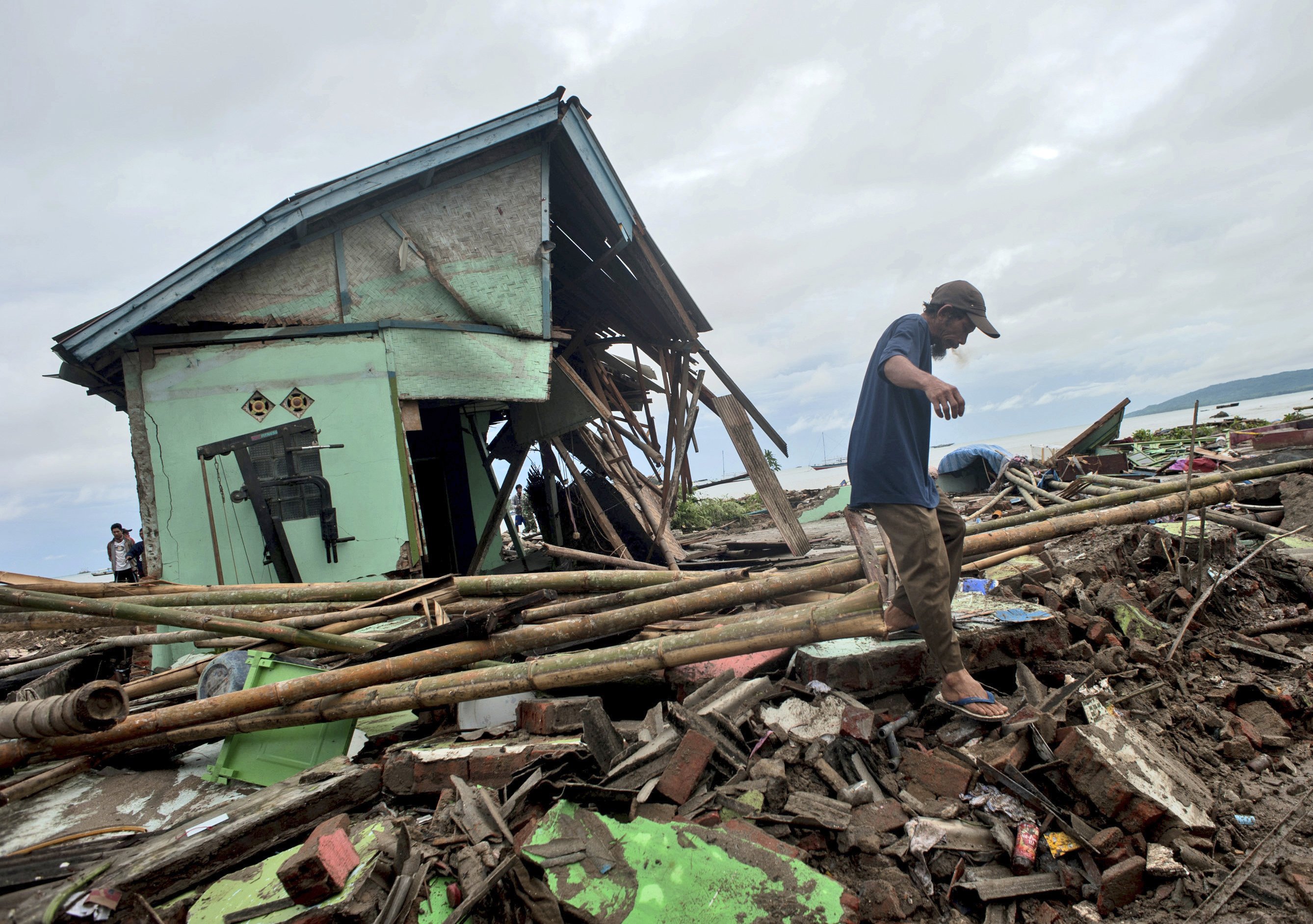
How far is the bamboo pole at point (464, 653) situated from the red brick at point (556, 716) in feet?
1.43

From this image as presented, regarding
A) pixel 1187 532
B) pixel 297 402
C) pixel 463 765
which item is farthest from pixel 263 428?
pixel 1187 532

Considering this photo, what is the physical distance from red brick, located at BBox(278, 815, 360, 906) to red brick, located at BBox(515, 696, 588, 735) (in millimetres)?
951

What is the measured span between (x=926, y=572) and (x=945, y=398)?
0.82m

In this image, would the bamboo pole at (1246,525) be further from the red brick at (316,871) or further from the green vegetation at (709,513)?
the green vegetation at (709,513)

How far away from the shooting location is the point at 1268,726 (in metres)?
3.00

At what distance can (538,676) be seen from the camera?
127 inches

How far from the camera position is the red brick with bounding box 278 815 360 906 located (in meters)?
2.10

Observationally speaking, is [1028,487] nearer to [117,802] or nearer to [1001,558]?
[1001,558]

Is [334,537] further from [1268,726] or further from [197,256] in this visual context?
[1268,726]

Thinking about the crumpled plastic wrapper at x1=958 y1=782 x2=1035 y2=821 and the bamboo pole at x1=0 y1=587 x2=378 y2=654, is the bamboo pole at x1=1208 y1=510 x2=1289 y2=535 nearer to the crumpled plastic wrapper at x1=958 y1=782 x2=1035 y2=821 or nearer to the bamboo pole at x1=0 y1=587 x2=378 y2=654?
the crumpled plastic wrapper at x1=958 y1=782 x2=1035 y2=821

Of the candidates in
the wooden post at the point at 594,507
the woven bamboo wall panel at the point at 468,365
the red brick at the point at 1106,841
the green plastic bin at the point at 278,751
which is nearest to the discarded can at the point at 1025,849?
the red brick at the point at 1106,841

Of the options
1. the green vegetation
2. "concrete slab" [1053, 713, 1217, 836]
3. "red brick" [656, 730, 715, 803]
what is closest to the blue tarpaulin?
the green vegetation

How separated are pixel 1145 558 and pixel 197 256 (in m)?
8.00

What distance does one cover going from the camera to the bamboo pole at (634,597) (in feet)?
12.3
